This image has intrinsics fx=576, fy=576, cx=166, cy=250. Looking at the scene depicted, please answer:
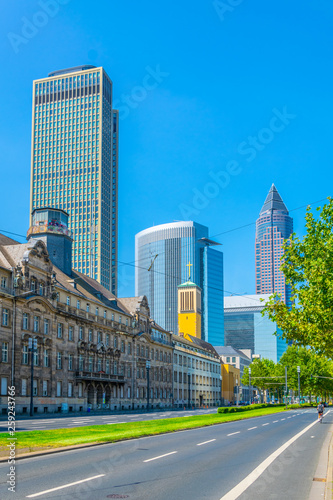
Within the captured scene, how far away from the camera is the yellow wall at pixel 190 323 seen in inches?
6816

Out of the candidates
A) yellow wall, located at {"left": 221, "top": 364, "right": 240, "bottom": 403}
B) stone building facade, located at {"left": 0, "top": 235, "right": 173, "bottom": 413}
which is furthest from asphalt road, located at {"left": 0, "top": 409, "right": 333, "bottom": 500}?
yellow wall, located at {"left": 221, "top": 364, "right": 240, "bottom": 403}

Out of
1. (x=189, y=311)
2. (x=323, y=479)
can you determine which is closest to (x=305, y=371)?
(x=189, y=311)

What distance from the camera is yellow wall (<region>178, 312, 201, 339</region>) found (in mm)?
173125

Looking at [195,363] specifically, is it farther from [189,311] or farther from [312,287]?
[312,287]

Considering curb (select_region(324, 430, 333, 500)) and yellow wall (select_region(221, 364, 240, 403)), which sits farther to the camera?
→ yellow wall (select_region(221, 364, 240, 403))

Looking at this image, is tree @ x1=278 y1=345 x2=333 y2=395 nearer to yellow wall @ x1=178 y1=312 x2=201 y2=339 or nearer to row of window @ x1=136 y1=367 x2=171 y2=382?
yellow wall @ x1=178 y1=312 x2=201 y2=339

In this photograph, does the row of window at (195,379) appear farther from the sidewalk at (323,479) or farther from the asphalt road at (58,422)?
the sidewalk at (323,479)

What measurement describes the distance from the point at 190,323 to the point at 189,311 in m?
4.02

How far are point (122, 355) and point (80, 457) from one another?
239 ft

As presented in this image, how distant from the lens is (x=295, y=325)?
36375mm

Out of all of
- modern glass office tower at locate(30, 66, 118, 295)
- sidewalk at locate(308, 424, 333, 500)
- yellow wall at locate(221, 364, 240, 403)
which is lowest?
yellow wall at locate(221, 364, 240, 403)

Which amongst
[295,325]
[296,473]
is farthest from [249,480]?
[295,325]

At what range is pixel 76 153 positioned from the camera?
615 feet

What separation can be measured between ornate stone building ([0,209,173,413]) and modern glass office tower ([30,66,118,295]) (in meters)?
87.5
